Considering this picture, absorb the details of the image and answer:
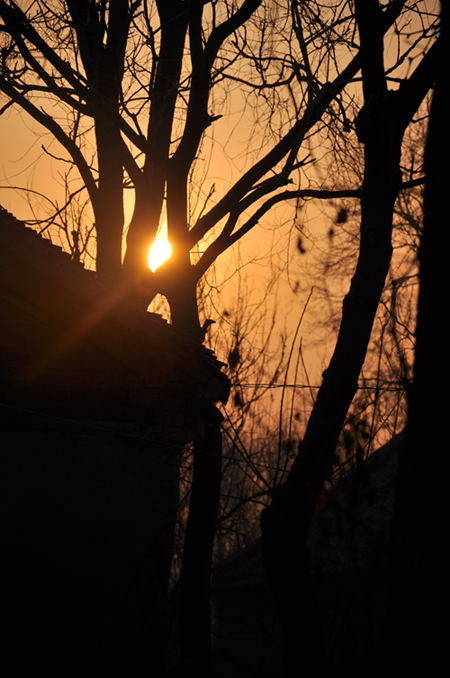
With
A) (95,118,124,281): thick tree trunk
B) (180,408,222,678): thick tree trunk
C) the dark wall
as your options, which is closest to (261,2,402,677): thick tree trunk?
the dark wall

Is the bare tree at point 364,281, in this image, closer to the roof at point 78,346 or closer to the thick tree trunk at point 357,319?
the thick tree trunk at point 357,319

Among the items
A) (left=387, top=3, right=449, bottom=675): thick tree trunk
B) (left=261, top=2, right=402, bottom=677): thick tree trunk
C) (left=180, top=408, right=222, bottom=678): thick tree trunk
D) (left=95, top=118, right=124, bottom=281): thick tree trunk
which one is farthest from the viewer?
(left=95, top=118, right=124, bottom=281): thick tree trunk

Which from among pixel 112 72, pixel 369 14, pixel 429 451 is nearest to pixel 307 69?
pixel 369 14

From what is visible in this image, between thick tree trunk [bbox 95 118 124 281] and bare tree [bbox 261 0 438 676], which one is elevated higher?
thick tree trunk [bbox 95 118 124 281]

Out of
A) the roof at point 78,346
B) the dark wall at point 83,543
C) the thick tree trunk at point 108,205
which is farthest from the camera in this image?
the thick tree trunk at point 108,205

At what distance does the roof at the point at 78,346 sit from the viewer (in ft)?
13.5

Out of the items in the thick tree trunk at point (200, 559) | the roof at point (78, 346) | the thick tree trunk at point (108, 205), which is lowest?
the thick tree trunk at point (200, 559)

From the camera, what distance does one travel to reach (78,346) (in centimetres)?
430

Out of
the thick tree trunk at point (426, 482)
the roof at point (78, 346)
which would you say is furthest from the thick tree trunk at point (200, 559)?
the thick tree trunk at point (426, 482)

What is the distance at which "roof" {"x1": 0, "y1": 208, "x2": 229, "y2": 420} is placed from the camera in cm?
413

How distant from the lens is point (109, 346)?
4238mm

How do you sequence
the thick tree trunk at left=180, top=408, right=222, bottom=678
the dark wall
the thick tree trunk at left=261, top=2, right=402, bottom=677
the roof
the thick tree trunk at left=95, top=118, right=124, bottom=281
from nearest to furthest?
the thick tree trunk at left=261, top=2, right=402, bottom=677 → the dark wall → the roof → the thick tree trunk at left=180, top=408, right=222, bottom=678 → the thick tree trunk at left=95, top=118, right=124, bottom=281

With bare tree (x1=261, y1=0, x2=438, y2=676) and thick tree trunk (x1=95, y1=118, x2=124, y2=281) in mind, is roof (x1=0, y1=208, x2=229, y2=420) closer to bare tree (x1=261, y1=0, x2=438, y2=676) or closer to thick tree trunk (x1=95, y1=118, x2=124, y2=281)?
bare tree (x1=261, y1=0, x2=438, y2=676)

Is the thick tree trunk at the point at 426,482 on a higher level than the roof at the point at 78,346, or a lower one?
lower
